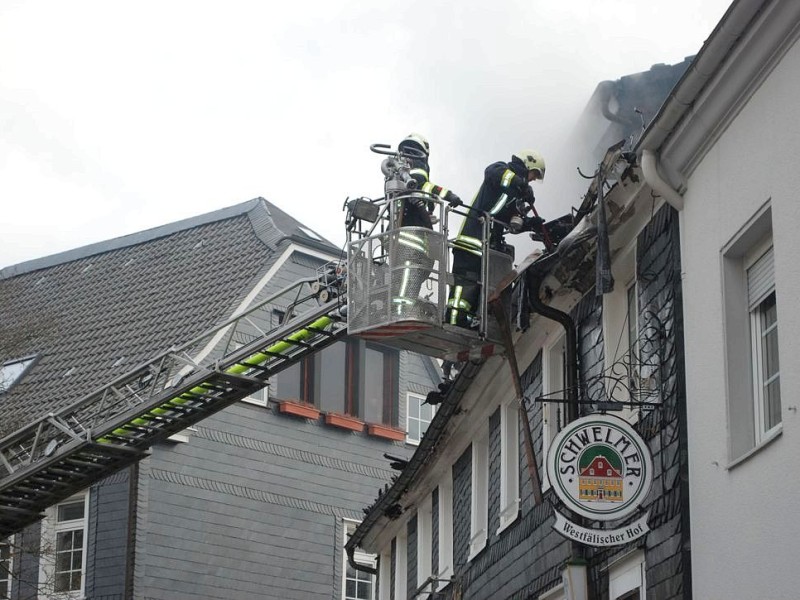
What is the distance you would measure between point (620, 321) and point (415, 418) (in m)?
16.3

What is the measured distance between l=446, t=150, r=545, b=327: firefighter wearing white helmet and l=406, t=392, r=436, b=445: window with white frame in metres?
13.8

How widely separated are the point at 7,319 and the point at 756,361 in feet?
67.6

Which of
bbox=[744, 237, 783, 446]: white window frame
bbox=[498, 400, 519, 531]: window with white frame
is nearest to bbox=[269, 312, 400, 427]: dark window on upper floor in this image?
bbox=[498, 400, 519, 531]: window with white frame

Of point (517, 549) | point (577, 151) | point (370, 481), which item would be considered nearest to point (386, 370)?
point (370, 481)

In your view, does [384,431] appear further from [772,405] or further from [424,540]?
[772,405]

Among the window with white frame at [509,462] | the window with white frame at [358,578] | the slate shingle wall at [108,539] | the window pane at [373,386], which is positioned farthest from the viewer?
the window pane at [373,386]

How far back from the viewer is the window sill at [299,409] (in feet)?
83.2

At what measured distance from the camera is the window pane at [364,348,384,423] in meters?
26.9

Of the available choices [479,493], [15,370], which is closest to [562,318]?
[479,493]

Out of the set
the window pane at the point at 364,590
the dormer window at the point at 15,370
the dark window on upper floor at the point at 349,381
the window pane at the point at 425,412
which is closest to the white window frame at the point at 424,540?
the dark window on upper floor at the point at 349,381

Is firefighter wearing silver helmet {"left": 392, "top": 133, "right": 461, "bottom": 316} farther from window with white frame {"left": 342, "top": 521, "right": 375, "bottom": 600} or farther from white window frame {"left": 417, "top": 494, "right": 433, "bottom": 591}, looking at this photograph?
window with white frame {"left": 342, "top": 521, "right": 375, "bottom": 600}

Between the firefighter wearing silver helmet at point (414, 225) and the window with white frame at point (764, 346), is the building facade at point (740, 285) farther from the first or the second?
the firefighter wearing silver helmet at point (414, 225)

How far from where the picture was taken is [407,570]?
69.7ft

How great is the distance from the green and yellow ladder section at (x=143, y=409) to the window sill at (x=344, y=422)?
7.65m
